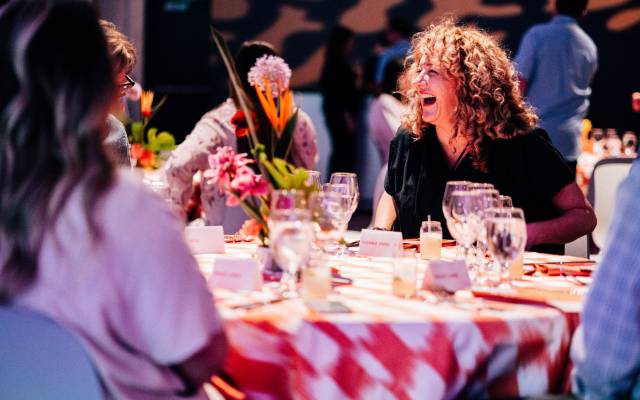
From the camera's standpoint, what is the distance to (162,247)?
138 centimetres

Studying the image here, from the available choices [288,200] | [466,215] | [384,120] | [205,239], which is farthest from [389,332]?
[384,120]

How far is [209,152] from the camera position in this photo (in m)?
3.91

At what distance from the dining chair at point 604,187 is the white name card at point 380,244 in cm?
222

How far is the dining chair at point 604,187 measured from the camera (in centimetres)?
434

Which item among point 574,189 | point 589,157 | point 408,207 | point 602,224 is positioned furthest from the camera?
point 589,157

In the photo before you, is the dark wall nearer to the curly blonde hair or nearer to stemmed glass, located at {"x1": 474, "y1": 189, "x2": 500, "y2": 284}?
the curly blonde hair

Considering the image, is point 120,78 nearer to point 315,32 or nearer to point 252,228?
point 252,228

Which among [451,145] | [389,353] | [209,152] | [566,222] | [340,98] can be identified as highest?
[340,98]

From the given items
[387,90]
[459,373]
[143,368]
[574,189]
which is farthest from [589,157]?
[143,368]

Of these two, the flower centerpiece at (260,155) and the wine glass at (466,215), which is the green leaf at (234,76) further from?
the wine glass at (466,215)

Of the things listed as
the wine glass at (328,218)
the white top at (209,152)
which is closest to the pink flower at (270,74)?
the wine glass at (328,218)

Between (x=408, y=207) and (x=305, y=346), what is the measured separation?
144cm

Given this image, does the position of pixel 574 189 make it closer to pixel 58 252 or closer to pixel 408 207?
pixel 408 207

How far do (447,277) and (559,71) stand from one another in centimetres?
359
